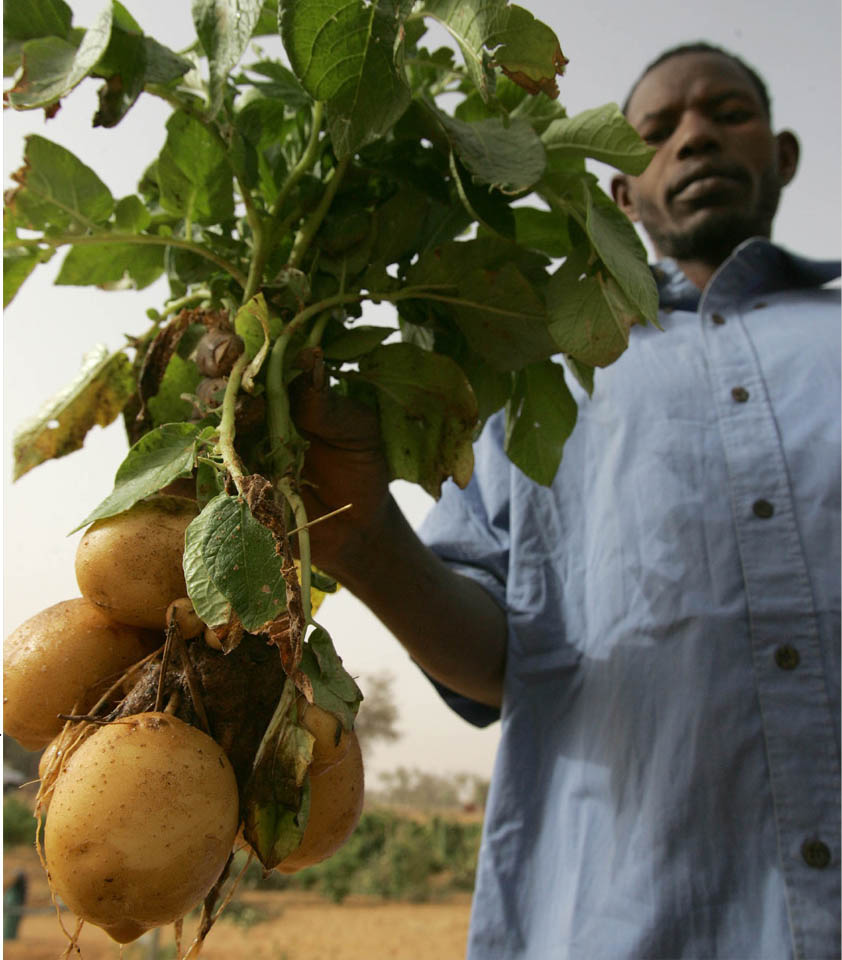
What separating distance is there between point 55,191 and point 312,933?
11577 mm

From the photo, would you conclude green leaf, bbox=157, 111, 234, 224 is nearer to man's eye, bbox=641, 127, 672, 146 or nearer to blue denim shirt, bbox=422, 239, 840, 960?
blue denim shirt, bbox=422, 239, 840, 960

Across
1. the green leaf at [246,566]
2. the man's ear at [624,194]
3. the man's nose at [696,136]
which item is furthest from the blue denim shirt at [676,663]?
the green leaf at [246,566]

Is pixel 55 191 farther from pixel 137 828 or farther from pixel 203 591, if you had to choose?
pixel 137 828

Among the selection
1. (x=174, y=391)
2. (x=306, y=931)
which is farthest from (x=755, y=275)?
(x=306, y=931)

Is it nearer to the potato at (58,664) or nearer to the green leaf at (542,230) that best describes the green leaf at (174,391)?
the potato at (58,664)

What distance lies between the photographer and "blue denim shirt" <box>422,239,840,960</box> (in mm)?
991

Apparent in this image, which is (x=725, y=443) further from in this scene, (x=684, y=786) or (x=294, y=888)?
(x=294, y=888)

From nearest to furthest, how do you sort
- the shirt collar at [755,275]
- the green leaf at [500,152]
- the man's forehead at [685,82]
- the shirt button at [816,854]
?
1. the green leaf at [500,152]
2. the shirt button at [816,854]
3. the shirt collar at [755,275]
4. the man's forehead at [685,82]

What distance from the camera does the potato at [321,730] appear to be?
0.58m

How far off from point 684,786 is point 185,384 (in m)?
0.74

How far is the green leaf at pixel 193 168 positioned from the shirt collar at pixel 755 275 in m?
0.86

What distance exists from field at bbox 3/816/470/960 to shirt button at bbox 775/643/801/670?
9632 mm

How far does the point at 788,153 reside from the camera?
1893 millimetres

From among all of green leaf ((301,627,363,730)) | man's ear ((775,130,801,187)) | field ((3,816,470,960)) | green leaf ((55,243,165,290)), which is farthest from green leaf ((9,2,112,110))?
field ((3,816,470,960))
